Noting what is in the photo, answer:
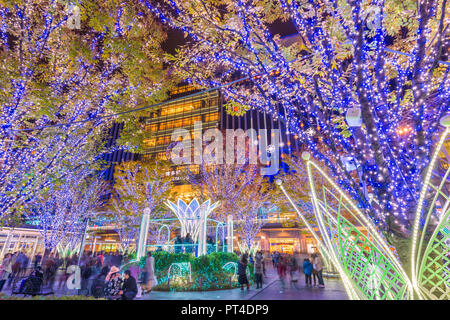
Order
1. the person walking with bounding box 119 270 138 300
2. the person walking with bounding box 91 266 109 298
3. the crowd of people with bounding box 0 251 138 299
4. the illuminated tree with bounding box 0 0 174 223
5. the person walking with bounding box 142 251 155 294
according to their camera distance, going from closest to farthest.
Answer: the illuminated tree with bounding box 0 0 174 223
the person walking with bounding box 119 270 138 300
the crowd of people with bounding box 0 251 138 299
the person walking with bounding box 91 266 109 298
the person walking with bounding box 142 251 155 294

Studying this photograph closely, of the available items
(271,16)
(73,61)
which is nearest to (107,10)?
(73,61)

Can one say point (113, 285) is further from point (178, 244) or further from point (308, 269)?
point (308, 269)

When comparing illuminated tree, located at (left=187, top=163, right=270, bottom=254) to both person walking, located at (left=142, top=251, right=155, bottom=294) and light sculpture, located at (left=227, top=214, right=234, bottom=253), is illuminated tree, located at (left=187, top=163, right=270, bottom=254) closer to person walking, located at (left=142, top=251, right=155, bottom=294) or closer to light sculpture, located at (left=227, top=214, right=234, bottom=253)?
light sculpture, located at (left=227, top=214, right=234, bottom=253)

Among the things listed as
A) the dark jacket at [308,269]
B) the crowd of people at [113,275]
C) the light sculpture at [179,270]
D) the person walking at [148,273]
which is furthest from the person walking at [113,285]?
the dark jacket at [308,269]

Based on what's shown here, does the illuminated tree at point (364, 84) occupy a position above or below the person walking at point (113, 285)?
above

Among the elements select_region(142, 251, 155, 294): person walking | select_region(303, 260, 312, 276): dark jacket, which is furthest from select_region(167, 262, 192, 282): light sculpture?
select_region(303, 260, 312, 276): dark jacket

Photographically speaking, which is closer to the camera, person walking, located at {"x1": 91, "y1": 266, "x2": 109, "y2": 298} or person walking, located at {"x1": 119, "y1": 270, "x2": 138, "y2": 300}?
person walking, located at {"x1": 119, "y1": 270, "x2": 138, "y2": 300}

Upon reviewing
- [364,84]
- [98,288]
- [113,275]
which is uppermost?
[364,84]

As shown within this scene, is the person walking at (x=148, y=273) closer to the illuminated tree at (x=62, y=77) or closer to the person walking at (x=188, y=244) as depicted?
the person walking at (x=188, y=244)

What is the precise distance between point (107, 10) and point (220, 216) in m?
15.5

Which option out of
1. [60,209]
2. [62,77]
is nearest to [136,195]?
[60,209]

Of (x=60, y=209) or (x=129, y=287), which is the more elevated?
(x=60, y=209)

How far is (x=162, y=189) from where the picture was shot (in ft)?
66.1

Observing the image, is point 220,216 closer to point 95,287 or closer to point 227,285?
point 227,285
